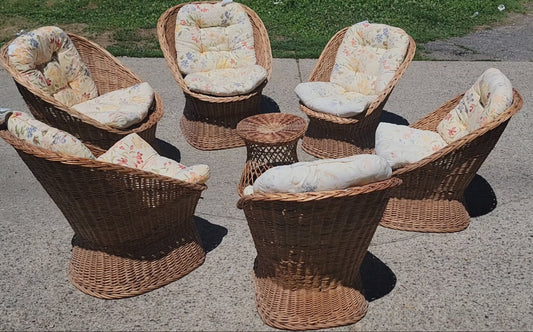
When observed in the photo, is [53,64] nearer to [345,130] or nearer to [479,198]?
[345,130]

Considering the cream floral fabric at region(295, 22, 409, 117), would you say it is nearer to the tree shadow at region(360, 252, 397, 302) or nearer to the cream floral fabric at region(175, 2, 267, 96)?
the cream floral fabric at region(175, 2, 267, 96)

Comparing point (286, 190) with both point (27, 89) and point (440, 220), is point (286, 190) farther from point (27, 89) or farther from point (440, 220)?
point (27, 89)

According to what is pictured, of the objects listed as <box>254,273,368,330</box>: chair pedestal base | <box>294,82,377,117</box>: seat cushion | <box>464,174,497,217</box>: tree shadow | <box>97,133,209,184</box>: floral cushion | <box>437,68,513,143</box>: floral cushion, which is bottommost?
<box>464,174,497,217</box>: tree shadow

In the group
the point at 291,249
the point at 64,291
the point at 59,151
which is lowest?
the point at 64,291

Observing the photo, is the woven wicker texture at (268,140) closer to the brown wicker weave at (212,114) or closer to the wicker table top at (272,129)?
the wicker table top at (272,129)

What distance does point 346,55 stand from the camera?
5.66 meters

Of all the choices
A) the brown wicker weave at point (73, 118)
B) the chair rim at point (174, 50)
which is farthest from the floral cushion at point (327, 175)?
the chair rim at point (174, 50)

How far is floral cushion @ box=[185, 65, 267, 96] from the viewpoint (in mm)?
5246

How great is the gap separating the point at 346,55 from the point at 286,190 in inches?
120

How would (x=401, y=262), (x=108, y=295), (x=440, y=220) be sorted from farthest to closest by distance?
(x=440, y=220) → (x=401, y=262) → (x=108, y=295)

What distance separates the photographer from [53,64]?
16.7 feet

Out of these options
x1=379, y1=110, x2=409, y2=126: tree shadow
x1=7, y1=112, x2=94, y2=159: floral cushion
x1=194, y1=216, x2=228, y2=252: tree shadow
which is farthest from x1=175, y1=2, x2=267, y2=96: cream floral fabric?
x1=7, y1=112, x2=94, y2=159: floral cushion

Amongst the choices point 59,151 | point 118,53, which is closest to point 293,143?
point 59,151

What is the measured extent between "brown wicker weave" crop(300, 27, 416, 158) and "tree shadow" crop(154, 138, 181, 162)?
1117 millimetres
